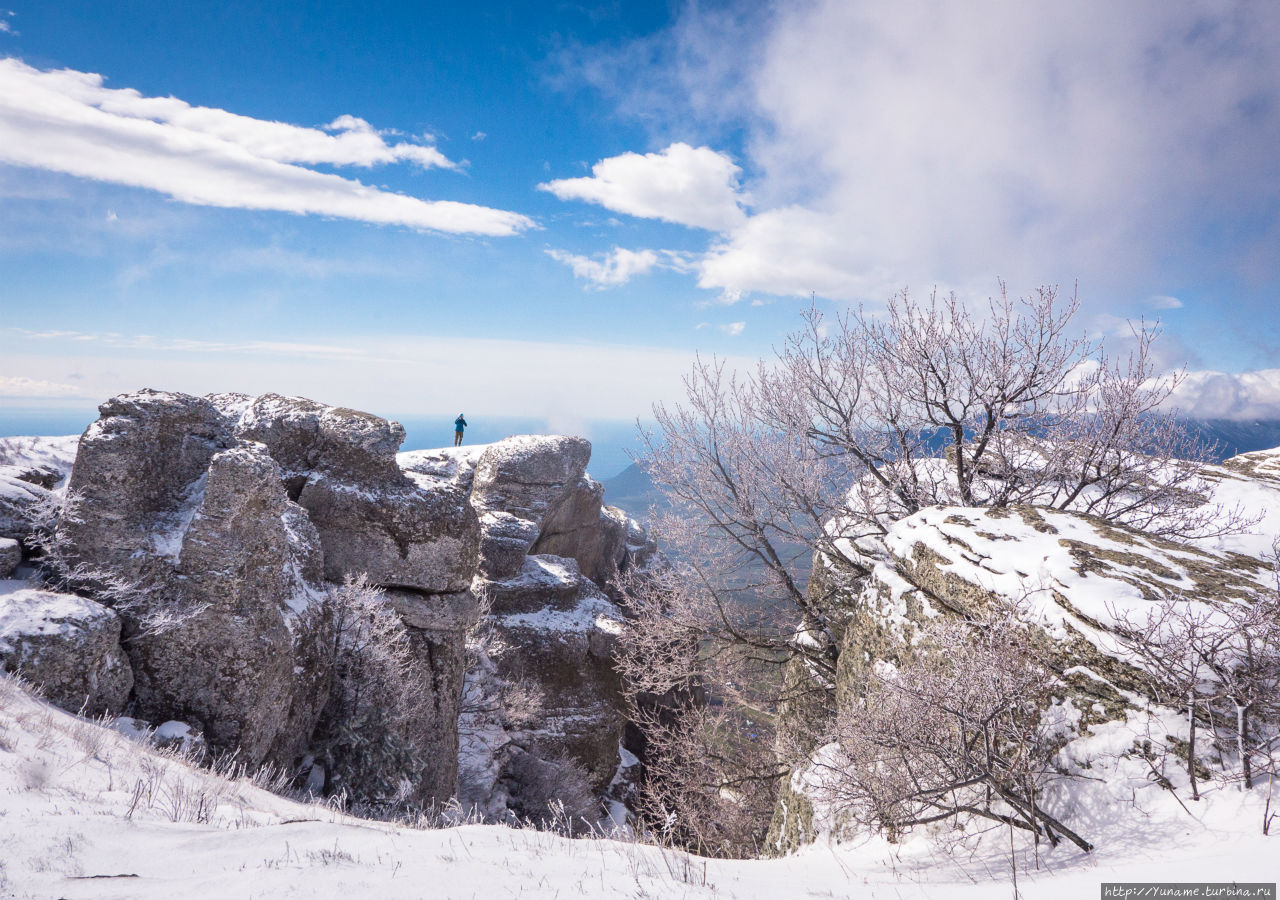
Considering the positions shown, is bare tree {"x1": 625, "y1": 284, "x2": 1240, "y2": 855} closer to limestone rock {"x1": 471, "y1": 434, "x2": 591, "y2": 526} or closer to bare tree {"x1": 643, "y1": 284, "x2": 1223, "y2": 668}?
bare tree {"x1": 643, "y1": 284, "x2": 1223, "y2": 668}

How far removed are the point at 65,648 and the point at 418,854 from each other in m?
7.34

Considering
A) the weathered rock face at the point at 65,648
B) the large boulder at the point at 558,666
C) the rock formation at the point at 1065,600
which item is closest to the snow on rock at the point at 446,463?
the large boulder at the point at 558,666

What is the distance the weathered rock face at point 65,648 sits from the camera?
7926 millimetres

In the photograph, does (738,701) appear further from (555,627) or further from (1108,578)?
(555,627)

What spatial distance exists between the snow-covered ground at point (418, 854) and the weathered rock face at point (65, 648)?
7.00ft

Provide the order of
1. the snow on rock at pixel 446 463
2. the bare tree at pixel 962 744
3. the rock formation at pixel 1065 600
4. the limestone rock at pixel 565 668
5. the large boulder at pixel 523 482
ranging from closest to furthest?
the bare tree at pixel 962 744
the rock formation at pixel 1065 600
the limestone rock at pixel 565 668
the snow on rock at pixel 446 463
the large boulder at pixel 523 482

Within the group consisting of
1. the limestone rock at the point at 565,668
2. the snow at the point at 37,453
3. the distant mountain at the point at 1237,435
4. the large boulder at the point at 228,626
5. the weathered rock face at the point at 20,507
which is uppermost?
the distant mountain at the point at 1237,435

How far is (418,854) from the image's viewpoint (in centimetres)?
468

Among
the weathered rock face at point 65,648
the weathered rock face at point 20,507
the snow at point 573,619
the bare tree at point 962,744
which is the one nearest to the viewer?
the bare tree at point 962,744

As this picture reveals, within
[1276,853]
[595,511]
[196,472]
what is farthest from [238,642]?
[595,511]

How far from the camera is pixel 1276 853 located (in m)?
3.93

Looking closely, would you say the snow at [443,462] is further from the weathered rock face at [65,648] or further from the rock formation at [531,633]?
the weathered rock face at [65,648]

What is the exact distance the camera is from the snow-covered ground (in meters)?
3.68

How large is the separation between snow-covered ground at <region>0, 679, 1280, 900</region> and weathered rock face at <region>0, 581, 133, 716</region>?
213 cm
